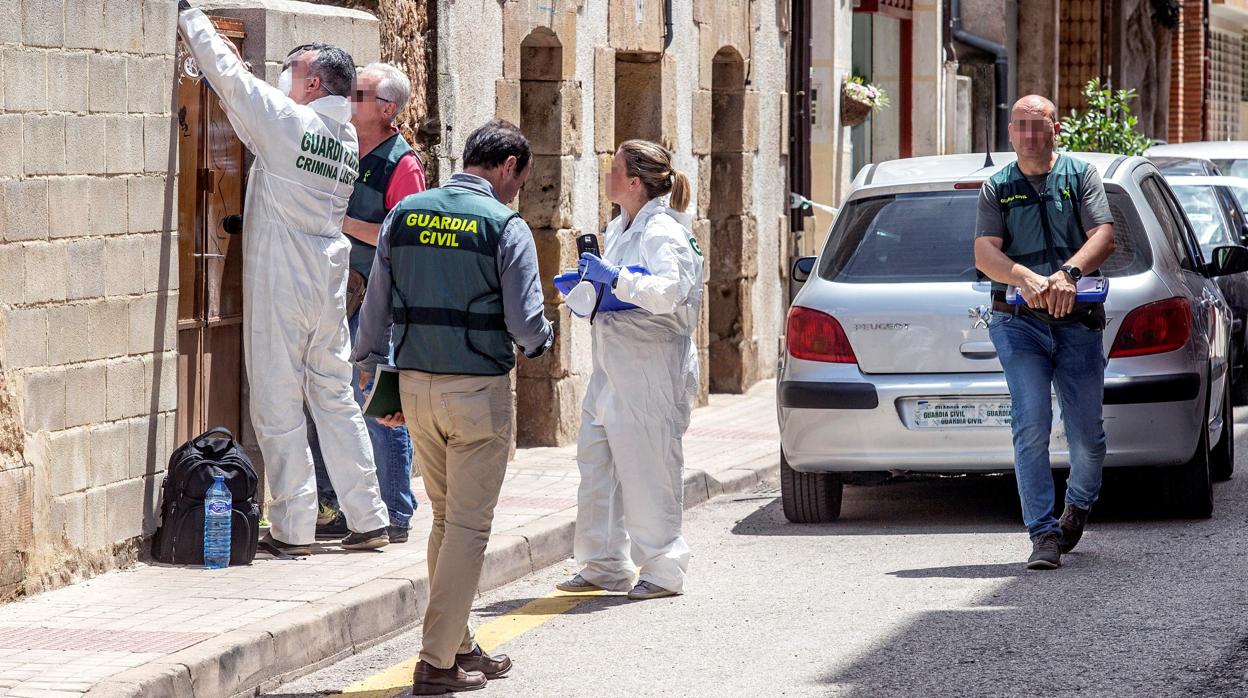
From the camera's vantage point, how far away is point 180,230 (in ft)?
27.4

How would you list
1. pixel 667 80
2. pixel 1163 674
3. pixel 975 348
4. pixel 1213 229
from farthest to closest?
1. pixel 1213 229
2. pixel 667 80
3. pixel 975 348
4. pixel 1163 674

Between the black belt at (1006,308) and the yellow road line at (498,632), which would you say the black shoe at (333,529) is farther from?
the black belt at (1006,308)

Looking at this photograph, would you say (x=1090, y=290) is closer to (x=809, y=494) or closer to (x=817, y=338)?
(x=817, y=338)

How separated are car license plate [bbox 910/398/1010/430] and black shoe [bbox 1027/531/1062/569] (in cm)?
88

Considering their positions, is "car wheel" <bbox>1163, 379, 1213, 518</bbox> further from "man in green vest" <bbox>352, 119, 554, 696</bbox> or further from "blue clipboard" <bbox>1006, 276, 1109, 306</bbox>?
"man in green vest" <bbox>352, 119, 554, 696</bbox>

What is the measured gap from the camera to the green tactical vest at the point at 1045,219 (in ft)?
26.5

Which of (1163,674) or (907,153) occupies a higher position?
(907,153)

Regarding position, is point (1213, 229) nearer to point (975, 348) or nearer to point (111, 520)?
point (975, 348)

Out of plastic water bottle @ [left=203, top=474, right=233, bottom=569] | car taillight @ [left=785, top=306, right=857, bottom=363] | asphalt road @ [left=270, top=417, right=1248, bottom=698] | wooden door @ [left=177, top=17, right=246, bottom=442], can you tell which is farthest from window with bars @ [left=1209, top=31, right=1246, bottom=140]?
plastic water bottle @ [left=203, top=474, right=233, bottom=569]

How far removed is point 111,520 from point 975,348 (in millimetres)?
3725

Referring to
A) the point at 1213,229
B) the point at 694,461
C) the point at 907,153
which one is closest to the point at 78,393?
the point at 694,461

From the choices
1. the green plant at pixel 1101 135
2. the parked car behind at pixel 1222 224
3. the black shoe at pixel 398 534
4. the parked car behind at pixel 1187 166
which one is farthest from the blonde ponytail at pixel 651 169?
the green plant at pixel 1101 135

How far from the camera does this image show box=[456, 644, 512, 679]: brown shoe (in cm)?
643

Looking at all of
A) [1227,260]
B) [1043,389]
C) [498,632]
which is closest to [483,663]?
[498,632]
